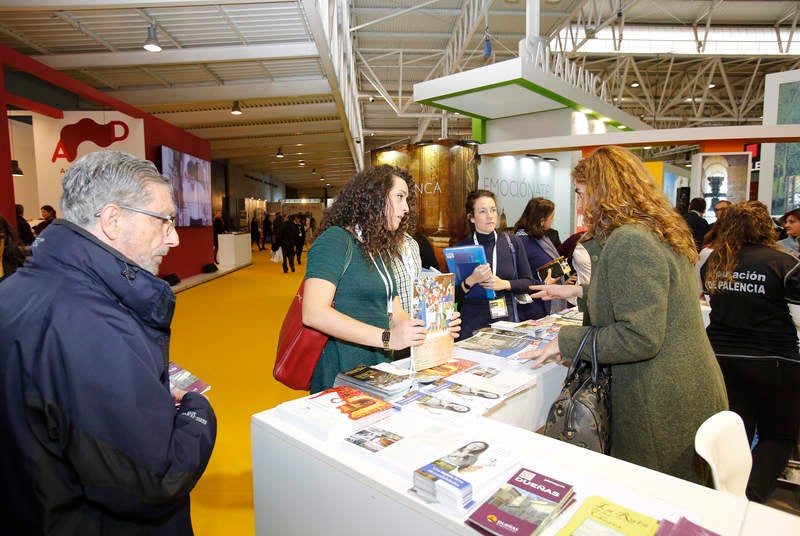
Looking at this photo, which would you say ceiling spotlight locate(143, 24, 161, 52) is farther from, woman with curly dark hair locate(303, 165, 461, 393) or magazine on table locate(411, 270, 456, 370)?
magazine on table locate(411, 270, 456, 370)

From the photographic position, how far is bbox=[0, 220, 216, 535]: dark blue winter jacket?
35.2 inches

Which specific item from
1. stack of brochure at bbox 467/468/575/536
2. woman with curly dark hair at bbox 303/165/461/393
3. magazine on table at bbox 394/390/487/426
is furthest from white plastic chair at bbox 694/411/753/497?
woman with curly dark hair at bbox 303/165/461/393

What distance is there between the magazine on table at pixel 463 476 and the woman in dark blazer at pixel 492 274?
1.65 meters

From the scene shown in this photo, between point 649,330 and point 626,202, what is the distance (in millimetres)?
409

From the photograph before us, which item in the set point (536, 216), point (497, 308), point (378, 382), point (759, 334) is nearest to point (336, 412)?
point (378, 382)

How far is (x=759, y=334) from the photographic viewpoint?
249 cm

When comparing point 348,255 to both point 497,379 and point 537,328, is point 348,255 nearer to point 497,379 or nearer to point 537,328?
point 497,379

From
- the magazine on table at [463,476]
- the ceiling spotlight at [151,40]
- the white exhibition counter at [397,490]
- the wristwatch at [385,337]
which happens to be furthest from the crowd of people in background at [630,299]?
the ceiling spotlight at [151,40]

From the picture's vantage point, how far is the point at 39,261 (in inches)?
37.8

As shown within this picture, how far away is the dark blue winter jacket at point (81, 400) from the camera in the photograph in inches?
35.2

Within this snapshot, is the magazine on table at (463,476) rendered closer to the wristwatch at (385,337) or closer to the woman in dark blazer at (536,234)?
the wristwatch at (385,337)

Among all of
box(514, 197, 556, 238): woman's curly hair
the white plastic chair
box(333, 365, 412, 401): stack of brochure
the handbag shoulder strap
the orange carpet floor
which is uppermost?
box(514, 197, 556, 238): woman's curly hair

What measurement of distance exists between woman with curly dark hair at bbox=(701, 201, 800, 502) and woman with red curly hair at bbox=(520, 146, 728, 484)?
126 centimetres

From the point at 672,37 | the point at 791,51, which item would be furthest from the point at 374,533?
the point at 791,51
